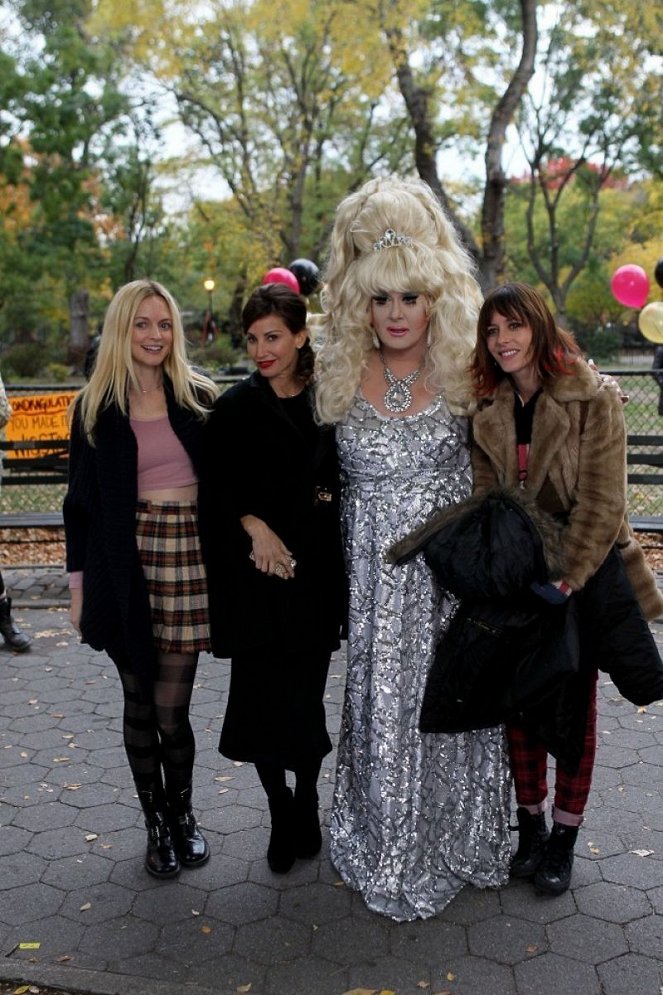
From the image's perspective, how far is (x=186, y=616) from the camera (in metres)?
3.07

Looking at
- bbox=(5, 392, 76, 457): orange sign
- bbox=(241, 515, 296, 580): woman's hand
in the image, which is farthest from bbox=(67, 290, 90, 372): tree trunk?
bbox=(241, 515, 296, 580): woman's hand

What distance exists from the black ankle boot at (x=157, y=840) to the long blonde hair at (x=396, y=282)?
1.50 m

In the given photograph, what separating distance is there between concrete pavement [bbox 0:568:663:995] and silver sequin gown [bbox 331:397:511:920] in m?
0.13

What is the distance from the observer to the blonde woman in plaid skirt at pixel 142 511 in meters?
2.96

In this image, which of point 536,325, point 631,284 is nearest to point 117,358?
point 536,325

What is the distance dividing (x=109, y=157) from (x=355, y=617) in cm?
2325

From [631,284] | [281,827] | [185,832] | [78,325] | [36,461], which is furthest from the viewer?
[78,325]

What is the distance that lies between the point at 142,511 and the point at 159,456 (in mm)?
190

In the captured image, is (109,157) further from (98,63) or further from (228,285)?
(228,285)

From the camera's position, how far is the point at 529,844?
3.17 meters

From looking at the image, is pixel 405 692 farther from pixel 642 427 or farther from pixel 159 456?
pixel 642 427

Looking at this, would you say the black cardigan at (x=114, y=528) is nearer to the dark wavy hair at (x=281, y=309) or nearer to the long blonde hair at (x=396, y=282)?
the dark wavy hair at (x=281, y=309)

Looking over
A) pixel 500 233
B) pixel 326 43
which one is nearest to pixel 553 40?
pixel 326 43

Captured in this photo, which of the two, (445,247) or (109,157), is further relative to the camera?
(109,157)
